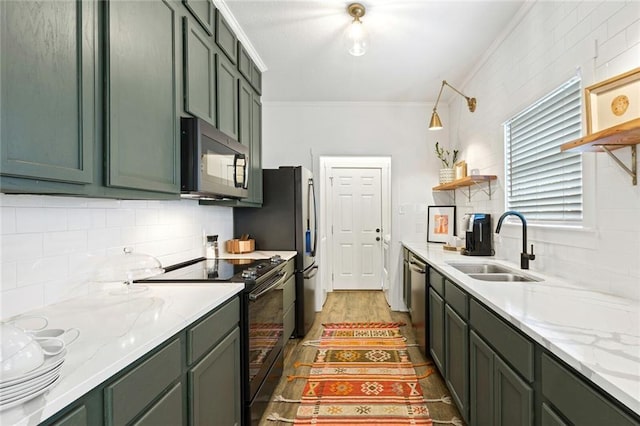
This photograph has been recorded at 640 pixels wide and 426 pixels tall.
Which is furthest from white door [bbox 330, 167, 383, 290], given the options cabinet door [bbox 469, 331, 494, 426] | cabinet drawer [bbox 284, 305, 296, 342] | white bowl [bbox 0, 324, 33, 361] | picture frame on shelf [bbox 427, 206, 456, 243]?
white bowl [bbox 0, 324, 33, 361]

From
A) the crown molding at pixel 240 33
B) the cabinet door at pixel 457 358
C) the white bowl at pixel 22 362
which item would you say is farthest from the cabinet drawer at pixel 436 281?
the crown molding at pixel 240 33

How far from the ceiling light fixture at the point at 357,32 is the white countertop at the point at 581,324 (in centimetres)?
178

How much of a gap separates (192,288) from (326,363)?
64.6 inches

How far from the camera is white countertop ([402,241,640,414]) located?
0.83 meters

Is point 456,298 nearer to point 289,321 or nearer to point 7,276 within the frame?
point 289,321

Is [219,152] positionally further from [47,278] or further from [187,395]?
[187,395]

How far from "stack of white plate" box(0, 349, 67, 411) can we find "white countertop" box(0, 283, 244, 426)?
0.02 metres

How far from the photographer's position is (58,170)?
106 cm

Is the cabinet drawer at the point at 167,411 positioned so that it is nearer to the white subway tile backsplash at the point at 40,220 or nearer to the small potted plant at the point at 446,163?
the white subway tile backsplash at the point at 40,220

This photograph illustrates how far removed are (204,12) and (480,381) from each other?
2606mm

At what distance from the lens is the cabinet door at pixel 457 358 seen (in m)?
1.87

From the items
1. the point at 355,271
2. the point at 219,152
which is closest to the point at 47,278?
the point at 219,152

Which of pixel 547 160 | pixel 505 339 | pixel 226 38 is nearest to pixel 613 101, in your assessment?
pixel 547 160

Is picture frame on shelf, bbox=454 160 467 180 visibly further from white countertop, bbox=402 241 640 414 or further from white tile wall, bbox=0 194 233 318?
white tile wall, bbox=0 194 233 318
